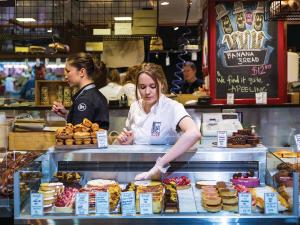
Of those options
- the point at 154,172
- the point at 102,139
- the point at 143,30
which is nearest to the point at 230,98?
the point at 143,30

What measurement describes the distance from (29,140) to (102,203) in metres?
2.60

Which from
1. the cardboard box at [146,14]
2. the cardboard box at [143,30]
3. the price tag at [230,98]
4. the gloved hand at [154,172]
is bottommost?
the gloved hand at [154,172]

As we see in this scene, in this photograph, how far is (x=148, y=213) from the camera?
2.59 meters

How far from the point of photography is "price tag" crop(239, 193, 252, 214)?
259 cm

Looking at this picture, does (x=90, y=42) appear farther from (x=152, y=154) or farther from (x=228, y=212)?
(x=228, y=212)

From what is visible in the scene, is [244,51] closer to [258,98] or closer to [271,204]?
[258,98]

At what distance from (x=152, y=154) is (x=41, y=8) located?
286 inches

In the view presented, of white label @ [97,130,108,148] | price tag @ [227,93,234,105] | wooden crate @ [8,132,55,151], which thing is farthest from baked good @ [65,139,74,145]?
price tag @ [227,93,234,105]

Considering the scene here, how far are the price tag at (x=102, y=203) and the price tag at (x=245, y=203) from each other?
0.71 metres

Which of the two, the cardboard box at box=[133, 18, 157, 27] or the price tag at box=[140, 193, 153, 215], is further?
the cardboard box at box=[133, 18, 157, 27]

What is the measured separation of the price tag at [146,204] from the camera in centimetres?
258

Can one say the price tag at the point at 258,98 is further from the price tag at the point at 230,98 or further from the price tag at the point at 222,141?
the price tag at the point at 222,141

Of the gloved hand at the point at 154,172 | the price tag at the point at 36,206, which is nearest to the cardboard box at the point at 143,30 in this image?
the gloved hand at the point at 154,172

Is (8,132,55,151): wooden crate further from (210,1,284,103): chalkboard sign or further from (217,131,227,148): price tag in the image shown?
(210,1,284,103): chalkboard sign
